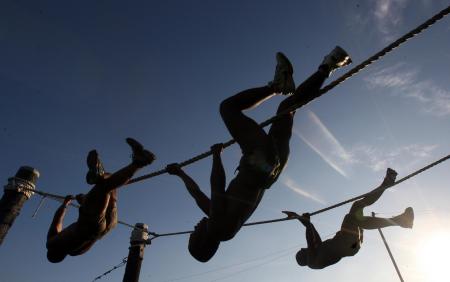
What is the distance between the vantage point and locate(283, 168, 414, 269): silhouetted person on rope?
551cm

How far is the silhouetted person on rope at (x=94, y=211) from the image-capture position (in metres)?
4.72

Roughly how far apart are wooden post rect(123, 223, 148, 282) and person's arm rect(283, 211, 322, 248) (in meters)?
4.01

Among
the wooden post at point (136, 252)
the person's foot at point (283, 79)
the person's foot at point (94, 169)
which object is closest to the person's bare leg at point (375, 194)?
the person's foot at point (283, 79)

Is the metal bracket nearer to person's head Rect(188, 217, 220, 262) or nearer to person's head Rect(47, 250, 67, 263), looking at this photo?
person's head Rect(47, 250, 67, 263)

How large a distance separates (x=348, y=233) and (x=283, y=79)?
2838 millimetres

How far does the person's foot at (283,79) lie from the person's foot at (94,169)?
2.50 metres

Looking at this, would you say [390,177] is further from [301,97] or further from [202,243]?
[202,243]

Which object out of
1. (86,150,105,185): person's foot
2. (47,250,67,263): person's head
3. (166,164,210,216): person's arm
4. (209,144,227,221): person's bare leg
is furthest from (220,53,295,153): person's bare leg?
Answer: (47,250,67,263): person's head

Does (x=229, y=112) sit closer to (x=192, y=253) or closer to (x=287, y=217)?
(x=192, y=253)

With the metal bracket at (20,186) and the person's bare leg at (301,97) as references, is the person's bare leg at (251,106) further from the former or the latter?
the metal bracket at (20,186)

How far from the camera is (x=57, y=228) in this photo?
5492mm

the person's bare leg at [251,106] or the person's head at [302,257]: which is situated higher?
the person's bare leg at [251,106]

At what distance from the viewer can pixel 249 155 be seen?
393 cm

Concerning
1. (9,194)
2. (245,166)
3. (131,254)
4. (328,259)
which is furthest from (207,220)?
(131,254)
